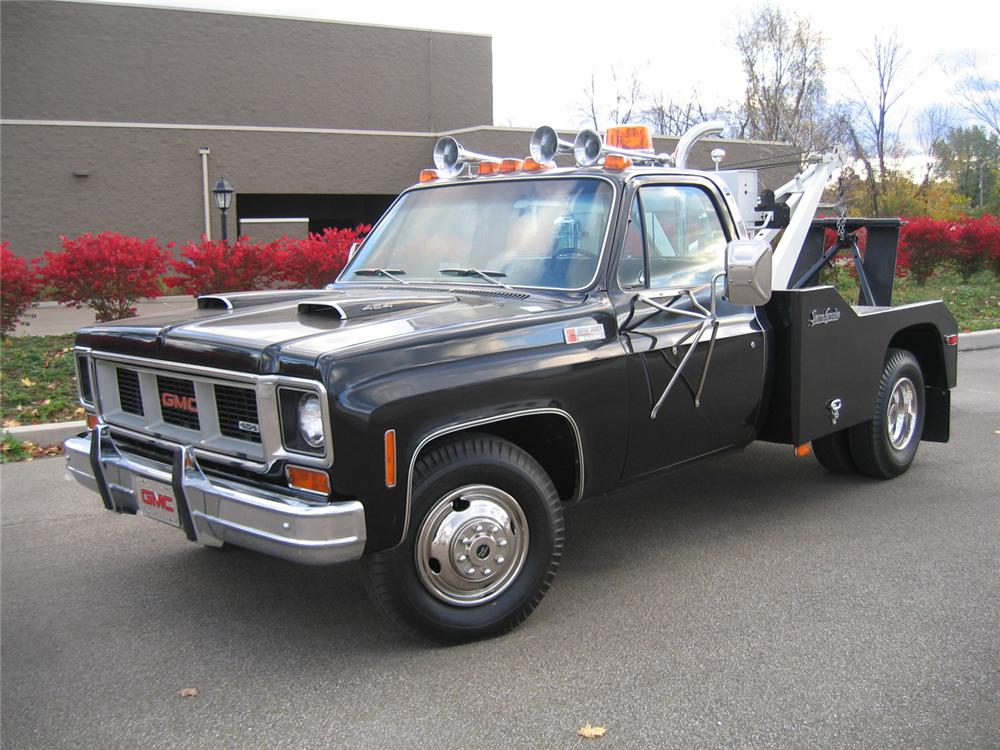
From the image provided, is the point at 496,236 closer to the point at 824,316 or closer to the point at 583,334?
the point at 583,334

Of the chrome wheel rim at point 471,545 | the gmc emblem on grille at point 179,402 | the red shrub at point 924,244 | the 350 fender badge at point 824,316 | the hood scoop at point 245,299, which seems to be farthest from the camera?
the red shrub at point 924,244

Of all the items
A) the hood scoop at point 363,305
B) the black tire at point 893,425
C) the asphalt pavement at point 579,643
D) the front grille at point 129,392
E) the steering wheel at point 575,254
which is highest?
the steering wheel at point 575,254

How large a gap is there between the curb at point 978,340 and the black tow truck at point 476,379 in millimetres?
7505

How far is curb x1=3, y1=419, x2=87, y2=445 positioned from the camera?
7469 millimetres

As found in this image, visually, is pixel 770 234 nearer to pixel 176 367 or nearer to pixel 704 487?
pixel 704 487

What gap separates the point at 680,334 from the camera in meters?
4.61

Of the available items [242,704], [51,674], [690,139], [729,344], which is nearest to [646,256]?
[729,344]

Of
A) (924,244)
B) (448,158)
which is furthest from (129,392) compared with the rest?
(924,244)

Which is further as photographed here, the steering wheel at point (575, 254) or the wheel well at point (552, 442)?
the steering wheel at point (575, 254)

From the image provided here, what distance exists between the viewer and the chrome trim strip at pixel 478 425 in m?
3.50

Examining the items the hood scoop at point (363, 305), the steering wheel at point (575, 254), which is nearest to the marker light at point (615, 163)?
the steering wheel at point (575, 254)

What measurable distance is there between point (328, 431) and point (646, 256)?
6.53ft

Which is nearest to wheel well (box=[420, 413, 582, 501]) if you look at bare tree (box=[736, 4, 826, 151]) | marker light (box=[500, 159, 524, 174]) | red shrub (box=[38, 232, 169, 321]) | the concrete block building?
marker light (box=[500, 159, 524, 174])

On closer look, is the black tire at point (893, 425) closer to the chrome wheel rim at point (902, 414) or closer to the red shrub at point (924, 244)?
the chrome wheel rim at point (902, 414)
